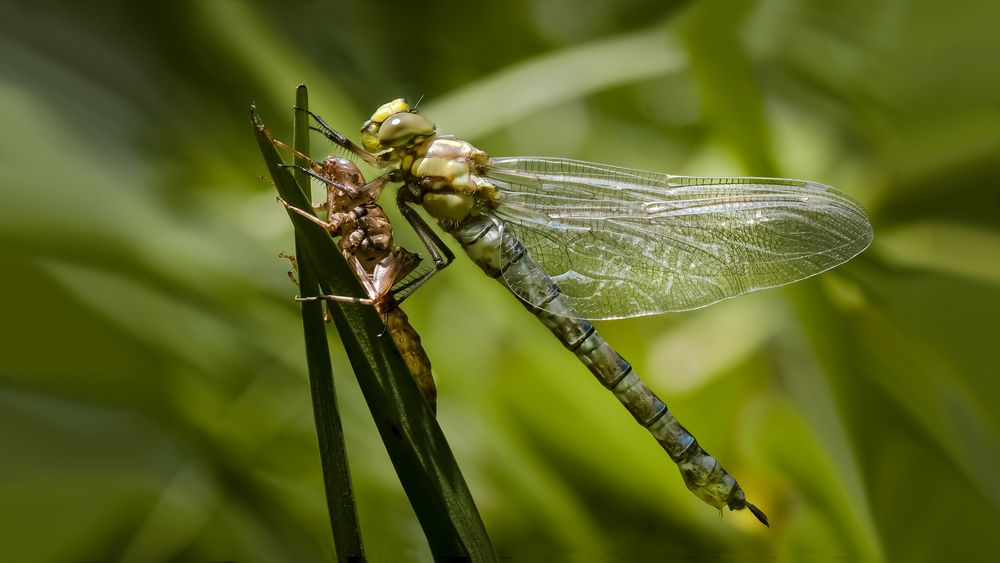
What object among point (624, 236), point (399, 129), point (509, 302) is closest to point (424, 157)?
point (399, 129)

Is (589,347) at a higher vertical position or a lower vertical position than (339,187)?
lower

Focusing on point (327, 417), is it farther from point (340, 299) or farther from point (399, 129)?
point (399, 129)

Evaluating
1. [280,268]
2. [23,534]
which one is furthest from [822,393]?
[23,534]

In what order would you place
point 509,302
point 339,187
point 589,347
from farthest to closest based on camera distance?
point 509,302, point 589,347, point 339,187

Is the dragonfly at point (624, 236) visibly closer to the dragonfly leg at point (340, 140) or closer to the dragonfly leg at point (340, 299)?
the dragonfly leg at point (340, 140)

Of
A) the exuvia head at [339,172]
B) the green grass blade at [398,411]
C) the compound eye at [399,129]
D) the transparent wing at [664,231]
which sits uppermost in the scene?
the compound eye at [399,129]

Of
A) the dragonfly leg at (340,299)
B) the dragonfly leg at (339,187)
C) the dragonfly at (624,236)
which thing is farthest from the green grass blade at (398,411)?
the dragonfly at (624,236)
